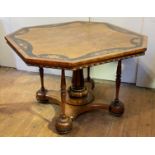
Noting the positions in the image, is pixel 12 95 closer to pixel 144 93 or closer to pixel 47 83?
pixel 47 83

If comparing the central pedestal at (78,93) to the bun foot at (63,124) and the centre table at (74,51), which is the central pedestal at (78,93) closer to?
the centre table at (74,51)

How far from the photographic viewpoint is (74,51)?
152 cm

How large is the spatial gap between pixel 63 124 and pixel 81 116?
10.7 inches

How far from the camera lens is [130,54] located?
156 centimetres

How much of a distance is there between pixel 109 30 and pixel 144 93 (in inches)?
29.9

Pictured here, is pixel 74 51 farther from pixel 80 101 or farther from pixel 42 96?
pixel 42 96

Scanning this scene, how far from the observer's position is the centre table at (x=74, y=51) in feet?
4.75

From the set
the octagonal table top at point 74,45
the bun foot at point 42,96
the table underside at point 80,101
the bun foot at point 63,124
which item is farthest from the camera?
the bun foot at point 42,96

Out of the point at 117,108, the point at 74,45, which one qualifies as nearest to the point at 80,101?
the point at 117,108

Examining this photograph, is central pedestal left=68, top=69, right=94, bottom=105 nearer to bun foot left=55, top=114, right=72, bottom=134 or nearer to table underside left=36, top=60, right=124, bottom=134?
table underside left=36, top=60, right=124, bottom=134

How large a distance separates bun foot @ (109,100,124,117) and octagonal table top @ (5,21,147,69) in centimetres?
54

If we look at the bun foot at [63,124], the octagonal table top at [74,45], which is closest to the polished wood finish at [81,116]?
the bun foot at [63,124]

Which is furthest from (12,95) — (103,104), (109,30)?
(109,30)

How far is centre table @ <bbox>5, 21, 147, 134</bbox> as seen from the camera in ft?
4.75
